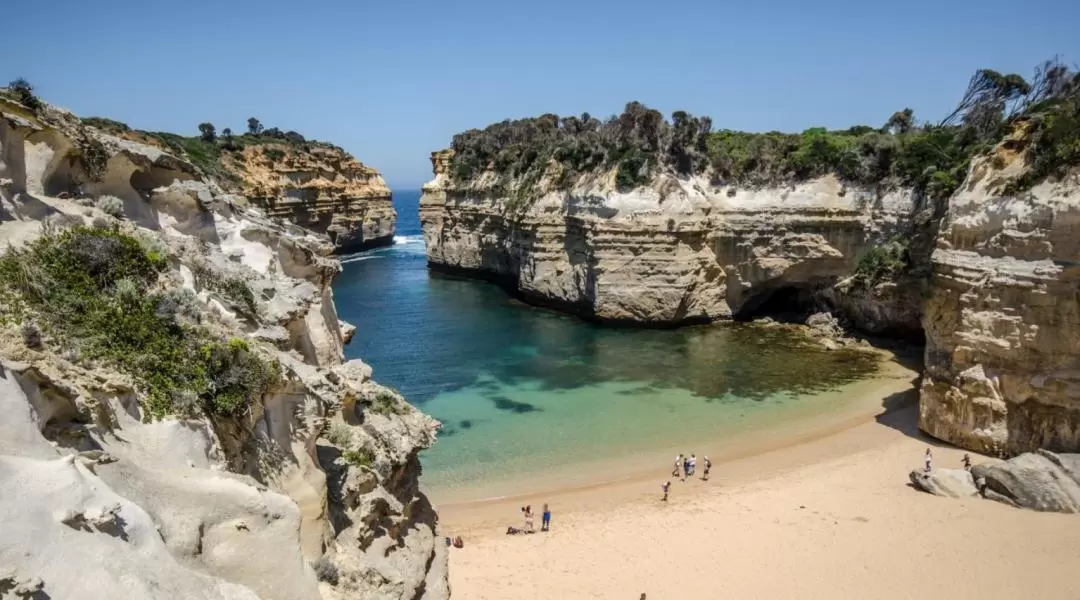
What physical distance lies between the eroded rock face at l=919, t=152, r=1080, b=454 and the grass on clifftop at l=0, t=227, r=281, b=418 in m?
16.8

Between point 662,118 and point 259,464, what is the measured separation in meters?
29.8

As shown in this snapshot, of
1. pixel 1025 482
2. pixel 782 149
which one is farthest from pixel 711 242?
pixel 1025 482

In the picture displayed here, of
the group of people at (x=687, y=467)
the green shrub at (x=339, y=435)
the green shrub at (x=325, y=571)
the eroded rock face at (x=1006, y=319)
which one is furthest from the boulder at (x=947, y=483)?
the green shrub at (x=325, y=571)

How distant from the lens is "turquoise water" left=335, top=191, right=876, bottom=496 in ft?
64.7

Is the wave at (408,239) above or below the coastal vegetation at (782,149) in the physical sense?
below

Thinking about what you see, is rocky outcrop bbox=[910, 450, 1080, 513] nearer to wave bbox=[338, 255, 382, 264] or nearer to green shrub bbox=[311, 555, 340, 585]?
green shrub bbox=[311, 555, 340, 585]

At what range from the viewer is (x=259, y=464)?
23.9 feet

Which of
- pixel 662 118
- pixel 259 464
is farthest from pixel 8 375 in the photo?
pixel 662 118

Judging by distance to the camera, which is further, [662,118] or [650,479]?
[662,118]

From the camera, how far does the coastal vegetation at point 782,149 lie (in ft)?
88.3

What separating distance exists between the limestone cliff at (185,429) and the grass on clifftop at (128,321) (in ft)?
0.10

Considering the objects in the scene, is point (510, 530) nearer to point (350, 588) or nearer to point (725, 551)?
point (725, 551)

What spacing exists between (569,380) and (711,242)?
39.3 ft

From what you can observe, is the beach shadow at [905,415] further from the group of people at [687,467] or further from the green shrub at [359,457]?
the green shrub at [359,457]
